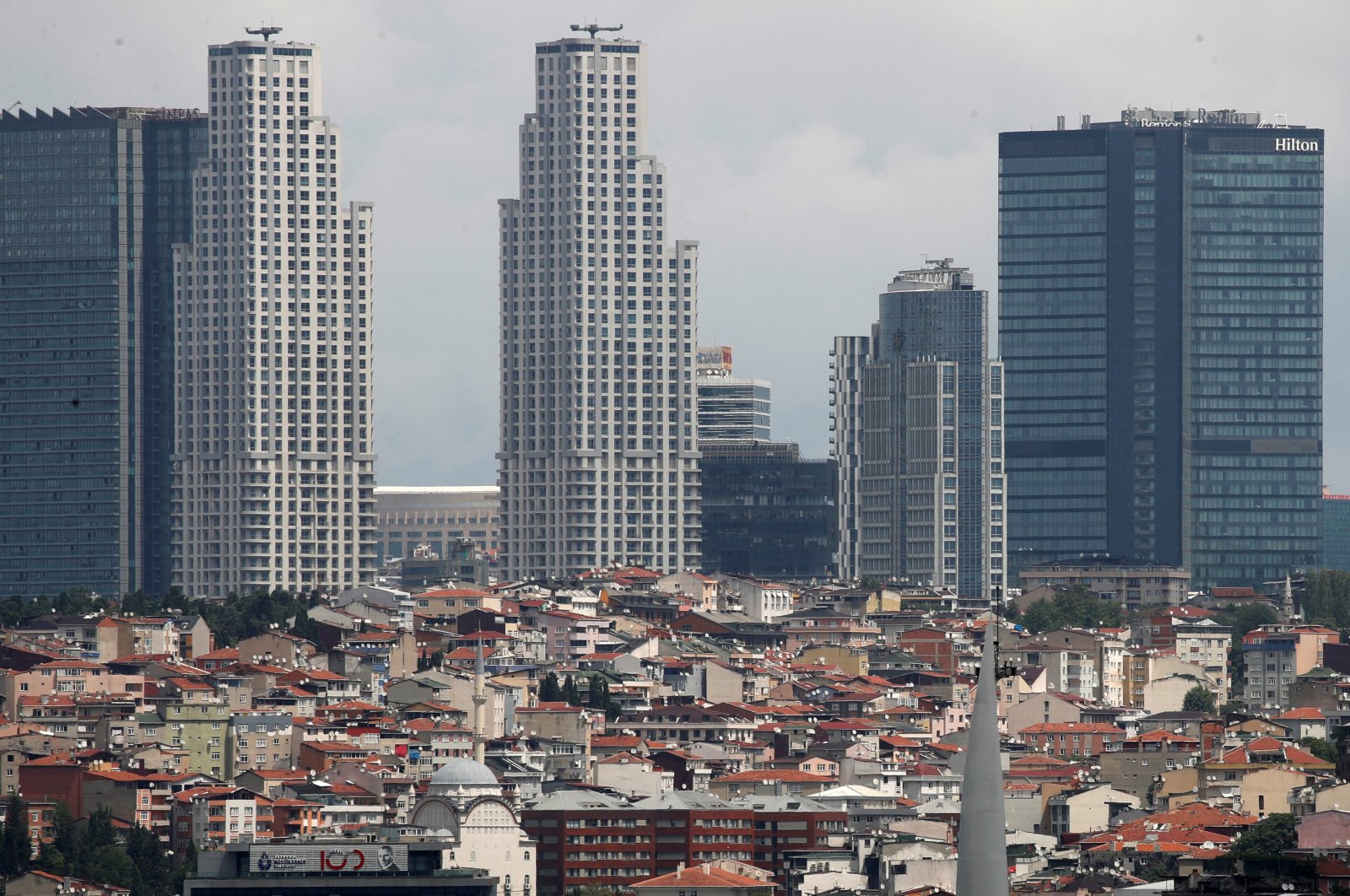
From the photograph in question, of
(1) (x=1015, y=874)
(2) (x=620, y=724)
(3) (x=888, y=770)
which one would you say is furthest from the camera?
(2) (x=620, y=724)

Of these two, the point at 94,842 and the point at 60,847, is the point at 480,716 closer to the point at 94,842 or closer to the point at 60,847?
the point at 94,842

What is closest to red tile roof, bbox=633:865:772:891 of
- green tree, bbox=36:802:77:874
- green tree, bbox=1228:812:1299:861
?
green tree, bbox=1228:812:1299:861

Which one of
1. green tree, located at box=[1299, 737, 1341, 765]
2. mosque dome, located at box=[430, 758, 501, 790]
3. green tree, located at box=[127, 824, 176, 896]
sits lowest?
green tree, located at box=[127, 824, 176, 896]

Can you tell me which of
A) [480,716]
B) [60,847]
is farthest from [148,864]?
[480,716]

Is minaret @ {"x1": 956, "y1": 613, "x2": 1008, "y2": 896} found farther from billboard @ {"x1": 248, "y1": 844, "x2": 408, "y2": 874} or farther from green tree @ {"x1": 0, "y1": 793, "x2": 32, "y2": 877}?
green tree @ {"x1": 0, "y1": 793, "x2": 32, "y2": 877}

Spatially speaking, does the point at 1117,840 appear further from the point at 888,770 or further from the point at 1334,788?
the point at 888,770

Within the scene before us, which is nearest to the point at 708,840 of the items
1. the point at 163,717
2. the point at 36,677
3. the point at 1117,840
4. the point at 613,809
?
the point at 613,809
